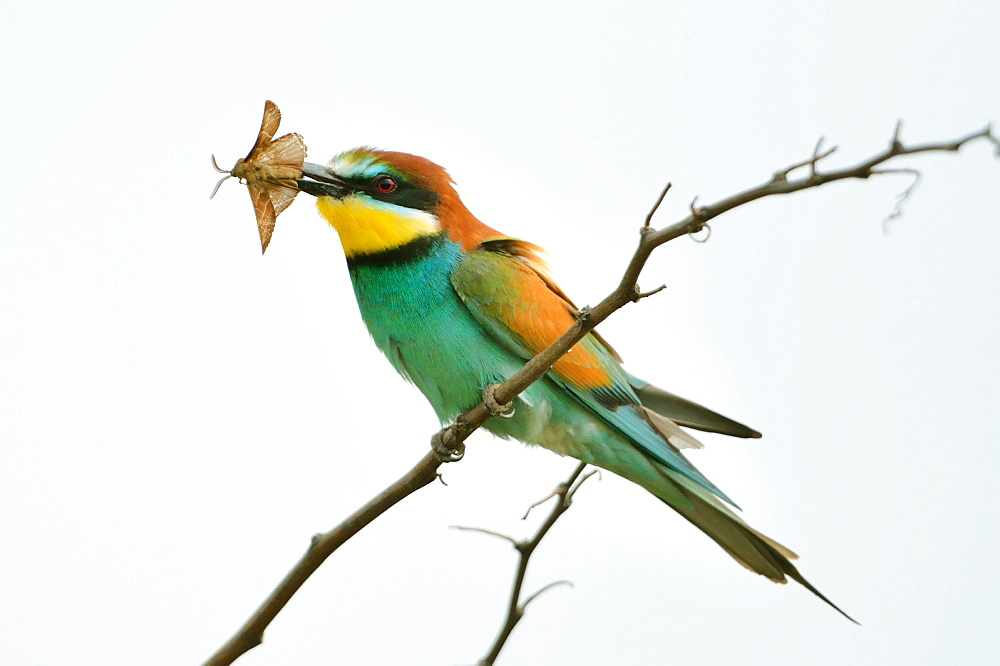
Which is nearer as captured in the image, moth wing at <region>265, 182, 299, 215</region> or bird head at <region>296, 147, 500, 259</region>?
moth wing at <region>265, 182, 299, 215</region>

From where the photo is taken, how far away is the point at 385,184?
2428 millimetres

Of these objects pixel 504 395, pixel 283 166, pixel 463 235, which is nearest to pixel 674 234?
pixel 504 395

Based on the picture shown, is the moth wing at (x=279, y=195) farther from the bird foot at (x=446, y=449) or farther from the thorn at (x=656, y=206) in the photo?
the thorn at (x=656, y=206)

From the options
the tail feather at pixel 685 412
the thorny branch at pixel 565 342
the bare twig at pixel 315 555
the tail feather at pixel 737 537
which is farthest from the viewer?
the tail feather at pixel 685 412

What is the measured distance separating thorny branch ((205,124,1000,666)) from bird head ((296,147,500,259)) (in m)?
0.82

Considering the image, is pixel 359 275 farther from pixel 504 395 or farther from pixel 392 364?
pixel 504 395

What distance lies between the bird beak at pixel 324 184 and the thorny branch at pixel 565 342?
35.9 inches

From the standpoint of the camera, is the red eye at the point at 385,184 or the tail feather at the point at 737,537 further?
the red eye at the point at 385,184

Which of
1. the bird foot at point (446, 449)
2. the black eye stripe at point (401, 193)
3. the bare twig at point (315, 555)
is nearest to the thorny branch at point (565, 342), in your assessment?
the bare twig at point (315, 555)

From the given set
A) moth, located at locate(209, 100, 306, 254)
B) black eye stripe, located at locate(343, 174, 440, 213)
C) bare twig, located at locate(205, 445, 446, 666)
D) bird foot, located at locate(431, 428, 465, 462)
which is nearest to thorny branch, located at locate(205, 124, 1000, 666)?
bare twig, located at locate(205, 445, 446, 666)

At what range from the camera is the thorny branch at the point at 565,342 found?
1.17m

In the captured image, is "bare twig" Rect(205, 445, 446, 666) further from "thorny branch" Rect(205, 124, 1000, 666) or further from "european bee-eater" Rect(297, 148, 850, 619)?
"european bee-eater" Rect(297, 148, 850, 619)

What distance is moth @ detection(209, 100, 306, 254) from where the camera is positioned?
203 centimetres

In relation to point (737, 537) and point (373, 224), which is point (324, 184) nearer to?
point (373, 224)
